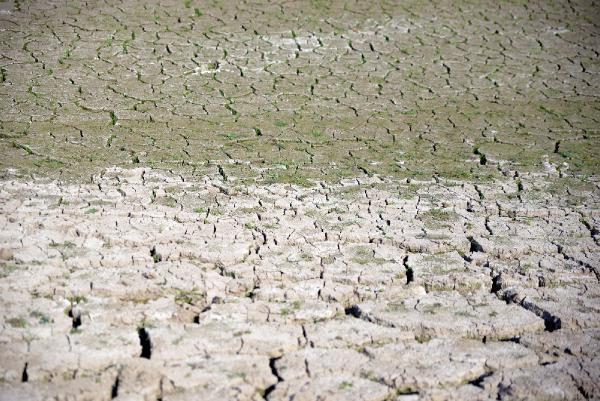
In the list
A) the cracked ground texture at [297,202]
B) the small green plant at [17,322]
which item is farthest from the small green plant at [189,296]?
the small green plant at [17,322]

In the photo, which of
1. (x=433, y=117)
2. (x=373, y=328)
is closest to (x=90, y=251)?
(x=373, y=328)

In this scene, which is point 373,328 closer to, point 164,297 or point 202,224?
point 164,297

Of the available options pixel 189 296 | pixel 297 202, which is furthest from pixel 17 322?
pixel 297 202

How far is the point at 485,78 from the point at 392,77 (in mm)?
850

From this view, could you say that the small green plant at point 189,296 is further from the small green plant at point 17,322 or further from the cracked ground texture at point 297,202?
the small green plant at point 17,322

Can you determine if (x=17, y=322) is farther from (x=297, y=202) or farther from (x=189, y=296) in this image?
(x=297, y=202)

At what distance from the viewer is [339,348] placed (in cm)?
317

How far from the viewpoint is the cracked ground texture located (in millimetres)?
3068

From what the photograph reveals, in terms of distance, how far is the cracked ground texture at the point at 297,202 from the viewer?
10.1ft

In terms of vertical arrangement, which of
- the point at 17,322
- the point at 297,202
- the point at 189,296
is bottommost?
the point at 17,322

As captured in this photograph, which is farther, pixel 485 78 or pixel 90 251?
pixel 485 78

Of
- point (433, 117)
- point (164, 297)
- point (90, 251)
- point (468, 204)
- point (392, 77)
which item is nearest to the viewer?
point (164, 297)

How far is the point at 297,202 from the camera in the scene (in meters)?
4.48

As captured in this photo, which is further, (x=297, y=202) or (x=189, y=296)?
(x=297, y=202)
